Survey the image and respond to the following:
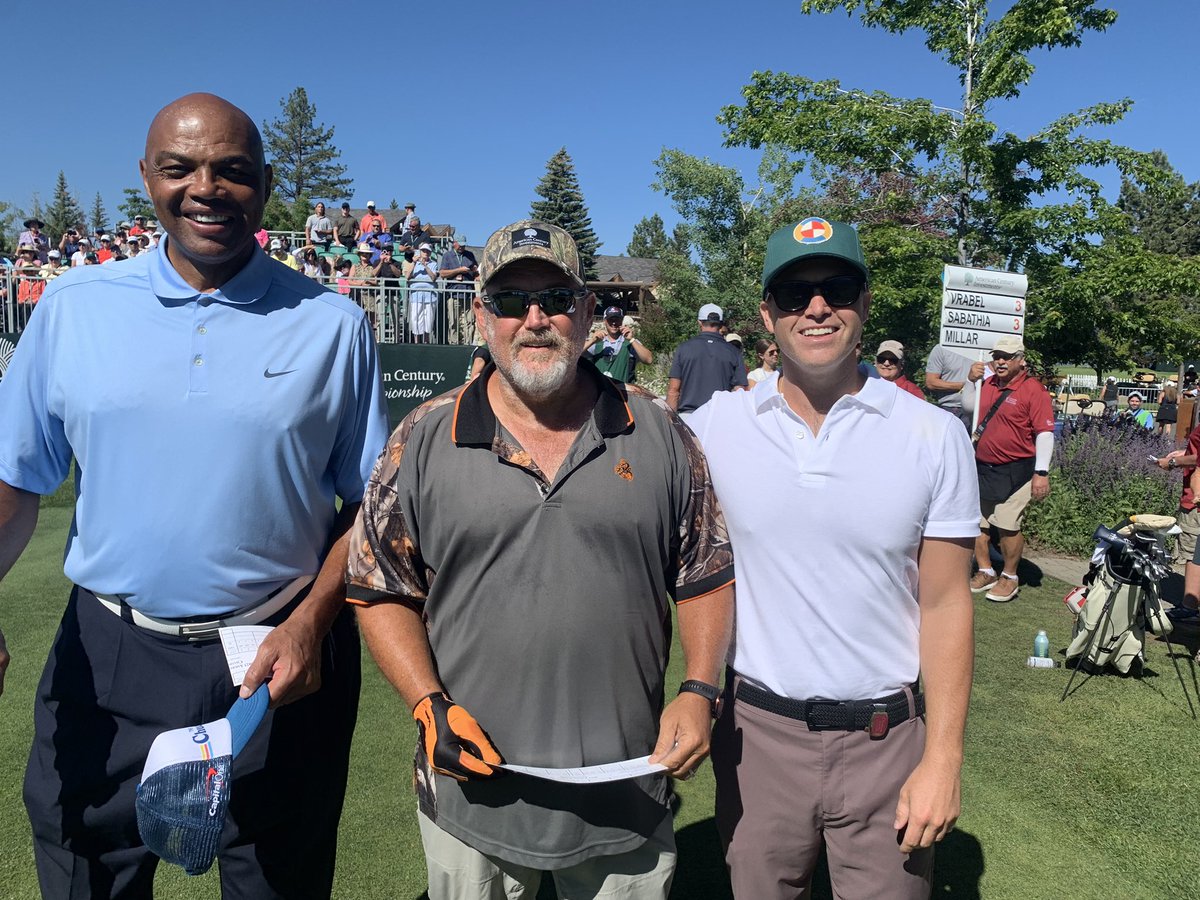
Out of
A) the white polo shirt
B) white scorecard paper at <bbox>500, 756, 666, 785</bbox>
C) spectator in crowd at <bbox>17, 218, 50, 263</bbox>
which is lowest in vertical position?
A: white scorecard paper at <bbox>500, 756, 666, 785</bbox>

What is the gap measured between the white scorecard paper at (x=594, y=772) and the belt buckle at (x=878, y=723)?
562mm

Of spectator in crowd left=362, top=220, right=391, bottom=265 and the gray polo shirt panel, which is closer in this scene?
the gray polo shirt panel

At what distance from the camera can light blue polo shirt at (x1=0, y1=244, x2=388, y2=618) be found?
6.62ft

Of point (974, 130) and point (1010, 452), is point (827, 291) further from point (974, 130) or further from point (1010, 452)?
point (974, 130)

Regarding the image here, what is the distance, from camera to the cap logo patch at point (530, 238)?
196 centimetres

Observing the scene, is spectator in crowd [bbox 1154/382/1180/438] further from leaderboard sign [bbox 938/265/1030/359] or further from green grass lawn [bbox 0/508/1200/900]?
green grass lawn [bbox 0/508/1200/900]

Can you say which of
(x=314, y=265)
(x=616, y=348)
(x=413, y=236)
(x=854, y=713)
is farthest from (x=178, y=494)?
(x=413, y=236)

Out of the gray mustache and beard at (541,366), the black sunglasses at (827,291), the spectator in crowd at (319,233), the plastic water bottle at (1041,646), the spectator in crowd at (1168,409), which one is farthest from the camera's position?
the spectator in crowd at (319,233)

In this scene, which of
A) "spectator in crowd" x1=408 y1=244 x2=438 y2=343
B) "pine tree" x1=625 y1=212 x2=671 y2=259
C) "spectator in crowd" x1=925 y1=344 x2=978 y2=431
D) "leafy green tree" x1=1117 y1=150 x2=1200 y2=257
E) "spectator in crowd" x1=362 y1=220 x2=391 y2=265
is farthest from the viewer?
"pine tree" x1=625 y1=212 x2=671 y2=259

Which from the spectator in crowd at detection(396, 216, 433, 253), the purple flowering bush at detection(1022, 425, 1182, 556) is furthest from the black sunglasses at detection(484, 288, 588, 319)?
the spectator in crowd at detection(396, 216, 433, 253)

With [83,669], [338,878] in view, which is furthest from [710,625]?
[338,878]

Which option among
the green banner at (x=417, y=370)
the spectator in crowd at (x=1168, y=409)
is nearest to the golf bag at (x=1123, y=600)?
the green banner at (x=417, y=370)

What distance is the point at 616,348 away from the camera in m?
12.1

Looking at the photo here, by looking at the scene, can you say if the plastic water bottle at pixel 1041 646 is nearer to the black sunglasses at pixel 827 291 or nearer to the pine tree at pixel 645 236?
the black sunglasses at pixel 827 291
